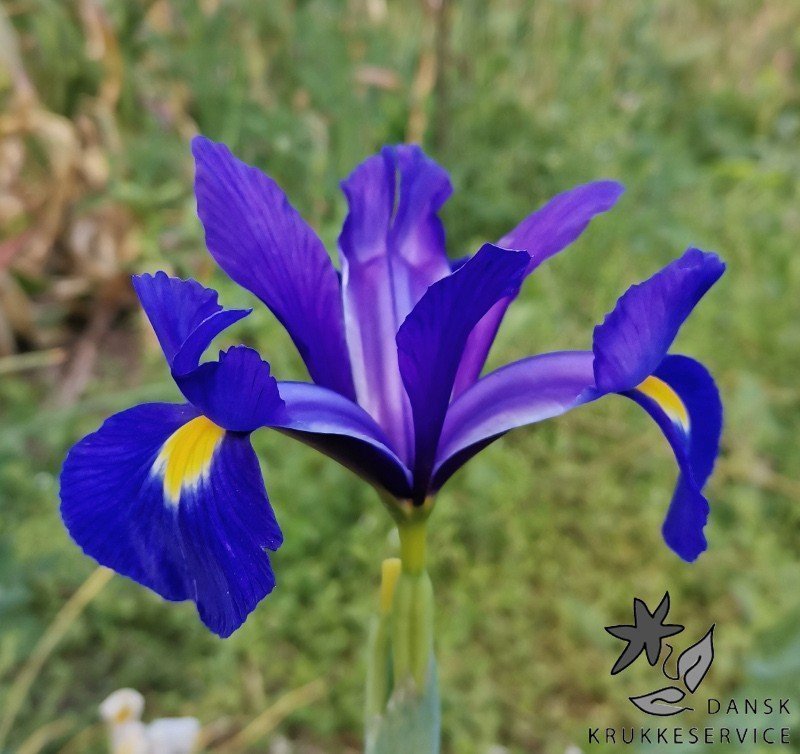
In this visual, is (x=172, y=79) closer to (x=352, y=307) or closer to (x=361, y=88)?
(x=361, y=88)

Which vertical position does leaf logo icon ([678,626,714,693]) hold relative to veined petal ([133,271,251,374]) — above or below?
below

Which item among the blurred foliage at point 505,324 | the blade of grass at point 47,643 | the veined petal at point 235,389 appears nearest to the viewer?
the veined petal at point 235,389

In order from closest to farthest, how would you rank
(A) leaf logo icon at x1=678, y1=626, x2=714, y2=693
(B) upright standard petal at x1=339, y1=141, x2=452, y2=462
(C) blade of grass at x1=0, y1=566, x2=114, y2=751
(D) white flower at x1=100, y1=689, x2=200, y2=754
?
(B) upright standard petal at x1=339, y1=141, x2=452, y2=462, (D) white flower at x1=100, y1=689, x2=200, y2=754, (A) leaf logo icon at x1=678, y1=626, x2=714, y2=693, (C) blade of grass at x1=0, y1=566, x2=114, y2=751

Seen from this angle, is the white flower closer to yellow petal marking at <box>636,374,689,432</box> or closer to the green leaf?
the green leaf

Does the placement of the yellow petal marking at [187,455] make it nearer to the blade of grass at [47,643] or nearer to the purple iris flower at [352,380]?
the purple iris flower at [352,380]

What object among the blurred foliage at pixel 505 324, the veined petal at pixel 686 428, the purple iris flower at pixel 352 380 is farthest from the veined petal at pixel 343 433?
the blurred foliage at pixel 505 324

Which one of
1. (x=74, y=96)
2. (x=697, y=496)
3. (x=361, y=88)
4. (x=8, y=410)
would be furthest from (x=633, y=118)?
(x=697, y=496)

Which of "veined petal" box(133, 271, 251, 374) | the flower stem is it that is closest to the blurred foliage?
the flower stem
